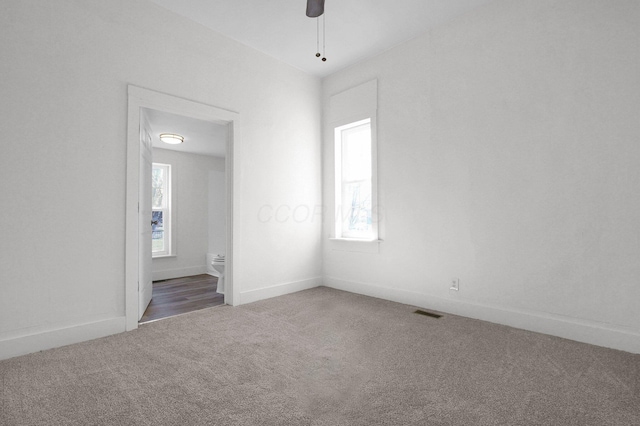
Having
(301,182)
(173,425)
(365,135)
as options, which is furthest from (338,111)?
(173,425)

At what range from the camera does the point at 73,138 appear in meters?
2.54

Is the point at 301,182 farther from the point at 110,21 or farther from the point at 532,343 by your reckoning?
the point at 532,343

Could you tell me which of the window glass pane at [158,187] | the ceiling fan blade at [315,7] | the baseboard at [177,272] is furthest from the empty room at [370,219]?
the window glass pane at [158,187]

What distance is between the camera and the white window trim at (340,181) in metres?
3.94

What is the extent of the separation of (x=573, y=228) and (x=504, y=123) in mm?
1086

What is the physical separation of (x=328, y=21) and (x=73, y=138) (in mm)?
2626

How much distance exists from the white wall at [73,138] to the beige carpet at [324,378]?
34cm

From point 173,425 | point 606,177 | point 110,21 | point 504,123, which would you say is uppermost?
point 110,21

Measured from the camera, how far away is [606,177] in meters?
2.41

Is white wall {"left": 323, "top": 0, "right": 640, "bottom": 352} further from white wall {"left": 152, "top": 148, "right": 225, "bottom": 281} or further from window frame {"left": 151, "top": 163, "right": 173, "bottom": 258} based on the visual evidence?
window frame {"left": 151, "top": 163, "right": 173, "bottom": 258}

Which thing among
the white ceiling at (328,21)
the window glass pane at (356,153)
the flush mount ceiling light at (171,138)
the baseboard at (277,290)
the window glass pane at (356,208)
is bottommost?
the baseboard at (277,290)

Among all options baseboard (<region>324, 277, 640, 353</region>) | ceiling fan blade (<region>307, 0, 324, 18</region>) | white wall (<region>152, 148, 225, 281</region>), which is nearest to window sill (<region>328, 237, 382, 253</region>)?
baseboard (<region>324, 277, 640, 353</region>)

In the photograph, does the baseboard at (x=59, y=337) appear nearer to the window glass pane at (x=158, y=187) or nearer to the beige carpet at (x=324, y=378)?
the beige carpet at (x=324, y=378)

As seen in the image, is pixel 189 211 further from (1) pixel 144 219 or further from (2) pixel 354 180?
(2) pixel 354 180
